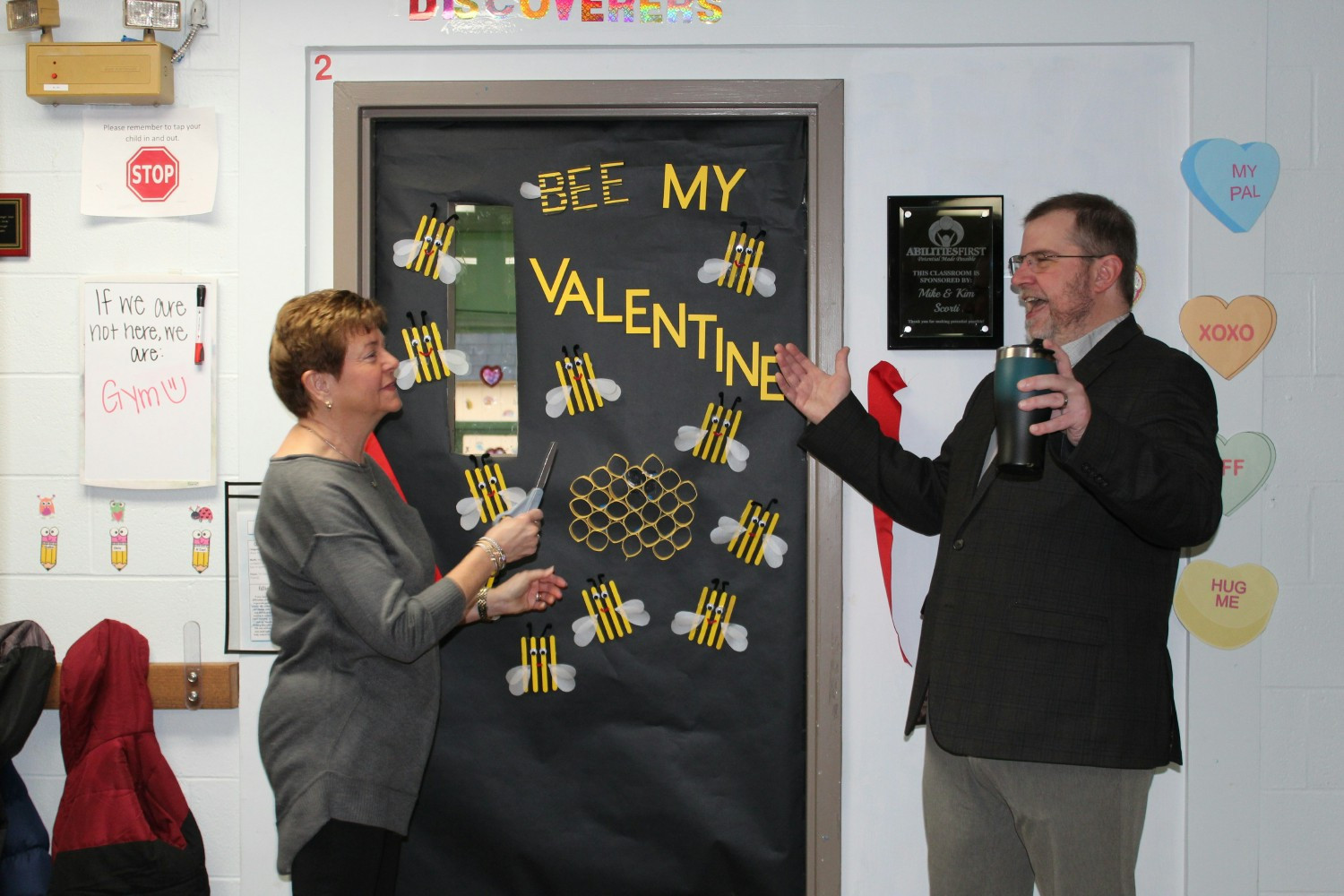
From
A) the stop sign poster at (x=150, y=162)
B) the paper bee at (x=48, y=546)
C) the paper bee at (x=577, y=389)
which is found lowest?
the paper bee at (x=48, y=546)

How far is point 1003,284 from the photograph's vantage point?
2.16 m

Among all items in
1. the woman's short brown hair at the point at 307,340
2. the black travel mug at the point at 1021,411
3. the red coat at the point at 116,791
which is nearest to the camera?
the black travel mug at the point at 1021,411

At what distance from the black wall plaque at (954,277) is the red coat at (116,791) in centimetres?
185

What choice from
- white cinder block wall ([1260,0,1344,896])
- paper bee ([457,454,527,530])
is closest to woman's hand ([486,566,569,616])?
paper bee ([457,454,527,530])

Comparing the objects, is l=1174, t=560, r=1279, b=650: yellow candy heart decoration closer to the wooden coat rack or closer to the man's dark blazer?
the man's dark blazer

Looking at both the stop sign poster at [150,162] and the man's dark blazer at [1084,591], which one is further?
the stop sign poster at [150,162]

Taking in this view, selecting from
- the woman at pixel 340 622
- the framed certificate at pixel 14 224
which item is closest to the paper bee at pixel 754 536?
the woman at pixel 340 622

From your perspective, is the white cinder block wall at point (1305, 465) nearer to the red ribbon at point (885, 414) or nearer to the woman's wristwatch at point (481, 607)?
the red ribbon at point (885, 414)

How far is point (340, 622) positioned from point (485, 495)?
679mm

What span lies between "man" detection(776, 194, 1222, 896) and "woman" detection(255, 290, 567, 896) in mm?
843

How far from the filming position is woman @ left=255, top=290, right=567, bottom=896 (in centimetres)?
153

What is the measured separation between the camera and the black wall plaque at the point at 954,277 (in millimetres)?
2145

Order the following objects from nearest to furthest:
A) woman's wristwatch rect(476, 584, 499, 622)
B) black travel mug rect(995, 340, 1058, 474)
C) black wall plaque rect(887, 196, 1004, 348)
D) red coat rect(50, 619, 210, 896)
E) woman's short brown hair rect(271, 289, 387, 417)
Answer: black travel mug rect(995, 340, 1058, 474)
woman's short brown hair rect(271, 289, 387, 417)
woman's wristwatch rect(476, 584, 499, 622)
red coat rect(50, 619, 210, 896)
black wall plaque rect(887, 196, 1004, 348)

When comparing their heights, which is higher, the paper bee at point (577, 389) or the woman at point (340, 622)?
the paper bee at point (577, 389)
